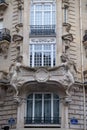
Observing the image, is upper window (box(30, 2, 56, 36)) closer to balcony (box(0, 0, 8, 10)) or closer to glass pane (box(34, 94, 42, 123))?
balcony (box(0, 0, 8, 10))

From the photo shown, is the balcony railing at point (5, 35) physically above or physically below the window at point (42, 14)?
below

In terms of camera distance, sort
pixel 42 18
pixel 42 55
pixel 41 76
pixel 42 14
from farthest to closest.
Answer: pixel 42 14 → pixel 42 18 → pixel 42 55 → pixel 41 76

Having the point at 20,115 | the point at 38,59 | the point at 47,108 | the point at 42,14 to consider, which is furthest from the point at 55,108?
the point at 42,14

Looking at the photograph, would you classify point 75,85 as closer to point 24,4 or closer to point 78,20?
point 78,20

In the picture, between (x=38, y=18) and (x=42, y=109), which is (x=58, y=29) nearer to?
(x=38, y=18)

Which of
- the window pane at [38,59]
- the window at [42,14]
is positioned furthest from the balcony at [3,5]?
the window pane at [38,59]

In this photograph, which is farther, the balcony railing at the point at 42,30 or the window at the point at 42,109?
the balcony railing at the point at 42,30

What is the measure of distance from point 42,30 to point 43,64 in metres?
2.86

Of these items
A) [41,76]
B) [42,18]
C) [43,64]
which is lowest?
[41,76]

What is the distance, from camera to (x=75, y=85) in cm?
2569

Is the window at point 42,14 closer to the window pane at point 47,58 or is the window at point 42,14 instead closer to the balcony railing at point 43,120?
the window pane at point 47,58

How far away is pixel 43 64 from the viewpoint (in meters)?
26.3

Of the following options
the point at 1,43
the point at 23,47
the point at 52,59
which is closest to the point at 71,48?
the point at 52,59

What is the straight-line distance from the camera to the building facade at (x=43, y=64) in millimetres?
24859
